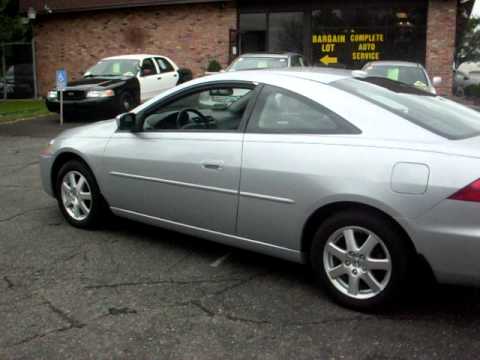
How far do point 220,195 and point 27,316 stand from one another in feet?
4.90

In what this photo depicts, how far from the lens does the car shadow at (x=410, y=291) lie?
11.7ft

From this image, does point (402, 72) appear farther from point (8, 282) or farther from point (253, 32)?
point (8, 282)

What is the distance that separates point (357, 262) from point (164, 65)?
13714 millimetres

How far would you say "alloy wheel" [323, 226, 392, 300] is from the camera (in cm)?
347

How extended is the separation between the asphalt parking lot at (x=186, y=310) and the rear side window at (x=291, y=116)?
1103 millimetres

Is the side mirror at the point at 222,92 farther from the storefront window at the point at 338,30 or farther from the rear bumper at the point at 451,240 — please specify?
the storefront window at the point at 338,30

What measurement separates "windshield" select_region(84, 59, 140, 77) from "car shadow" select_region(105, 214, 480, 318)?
35.0 feet

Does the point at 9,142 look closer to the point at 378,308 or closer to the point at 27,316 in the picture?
the point at 27,316

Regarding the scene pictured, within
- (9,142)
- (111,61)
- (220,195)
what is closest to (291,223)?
(220,195)

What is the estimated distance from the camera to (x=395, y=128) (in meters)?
3.53

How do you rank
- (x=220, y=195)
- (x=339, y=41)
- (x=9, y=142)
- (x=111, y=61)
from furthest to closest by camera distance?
(x=339, y=41)
(x=111, y=61)
(x=9, y=142)
(x=220, y=195)

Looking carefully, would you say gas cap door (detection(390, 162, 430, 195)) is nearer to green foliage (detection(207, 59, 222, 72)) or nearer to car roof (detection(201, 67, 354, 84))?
car roof (detection(201, 67, 354, 84))

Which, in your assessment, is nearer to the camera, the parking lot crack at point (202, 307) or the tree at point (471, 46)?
the parking lot crack at point (202, 307)

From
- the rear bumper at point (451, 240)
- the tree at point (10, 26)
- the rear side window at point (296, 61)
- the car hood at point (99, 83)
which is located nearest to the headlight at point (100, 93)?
the car hood at point (99, 83)
